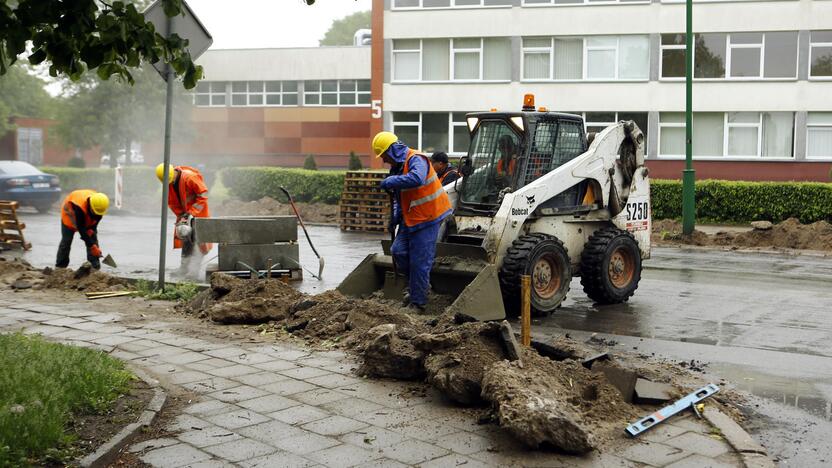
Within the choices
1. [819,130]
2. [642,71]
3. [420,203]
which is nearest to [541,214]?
[420,203]

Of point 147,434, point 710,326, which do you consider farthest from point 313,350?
point 710,326

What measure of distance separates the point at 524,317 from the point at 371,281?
339 cm

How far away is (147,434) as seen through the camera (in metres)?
5.29

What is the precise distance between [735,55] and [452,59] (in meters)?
10.5

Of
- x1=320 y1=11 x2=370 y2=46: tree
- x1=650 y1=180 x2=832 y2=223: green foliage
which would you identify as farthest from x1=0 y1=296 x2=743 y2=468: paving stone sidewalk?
x1=320 y1=11 x2=370 y2=46: tree

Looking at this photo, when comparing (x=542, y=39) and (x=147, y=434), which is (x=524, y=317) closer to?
(x=147, y=434)

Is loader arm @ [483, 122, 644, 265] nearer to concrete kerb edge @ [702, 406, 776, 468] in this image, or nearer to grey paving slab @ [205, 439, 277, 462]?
concrete kerb edge @ [702, 406, 776, 468]

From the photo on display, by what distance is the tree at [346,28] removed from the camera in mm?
Result: 87625

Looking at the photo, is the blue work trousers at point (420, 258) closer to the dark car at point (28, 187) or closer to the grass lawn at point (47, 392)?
the grass lawn at point (47, 392)

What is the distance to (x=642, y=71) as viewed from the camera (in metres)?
33.5

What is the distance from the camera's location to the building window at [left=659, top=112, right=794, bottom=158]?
1280 inches

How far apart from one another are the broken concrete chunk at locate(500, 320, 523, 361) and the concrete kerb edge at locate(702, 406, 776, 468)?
124 cm

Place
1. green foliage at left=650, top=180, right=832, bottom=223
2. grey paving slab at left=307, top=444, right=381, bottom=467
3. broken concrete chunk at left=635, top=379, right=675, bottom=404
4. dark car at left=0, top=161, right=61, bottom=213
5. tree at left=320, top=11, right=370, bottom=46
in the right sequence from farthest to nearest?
tree at left=320, top=11, right=370, bottom=46
dark car at left=0, top=161, right=61, bottom=213
green foliage at left=650, top=180, right=832, bottom=223
broken concrete chunk at left=635, top=379, right=675, bottom=404
grey paving slab at left=307, top=444, right=381, bottom=467

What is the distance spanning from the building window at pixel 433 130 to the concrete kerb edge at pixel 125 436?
2997cm
